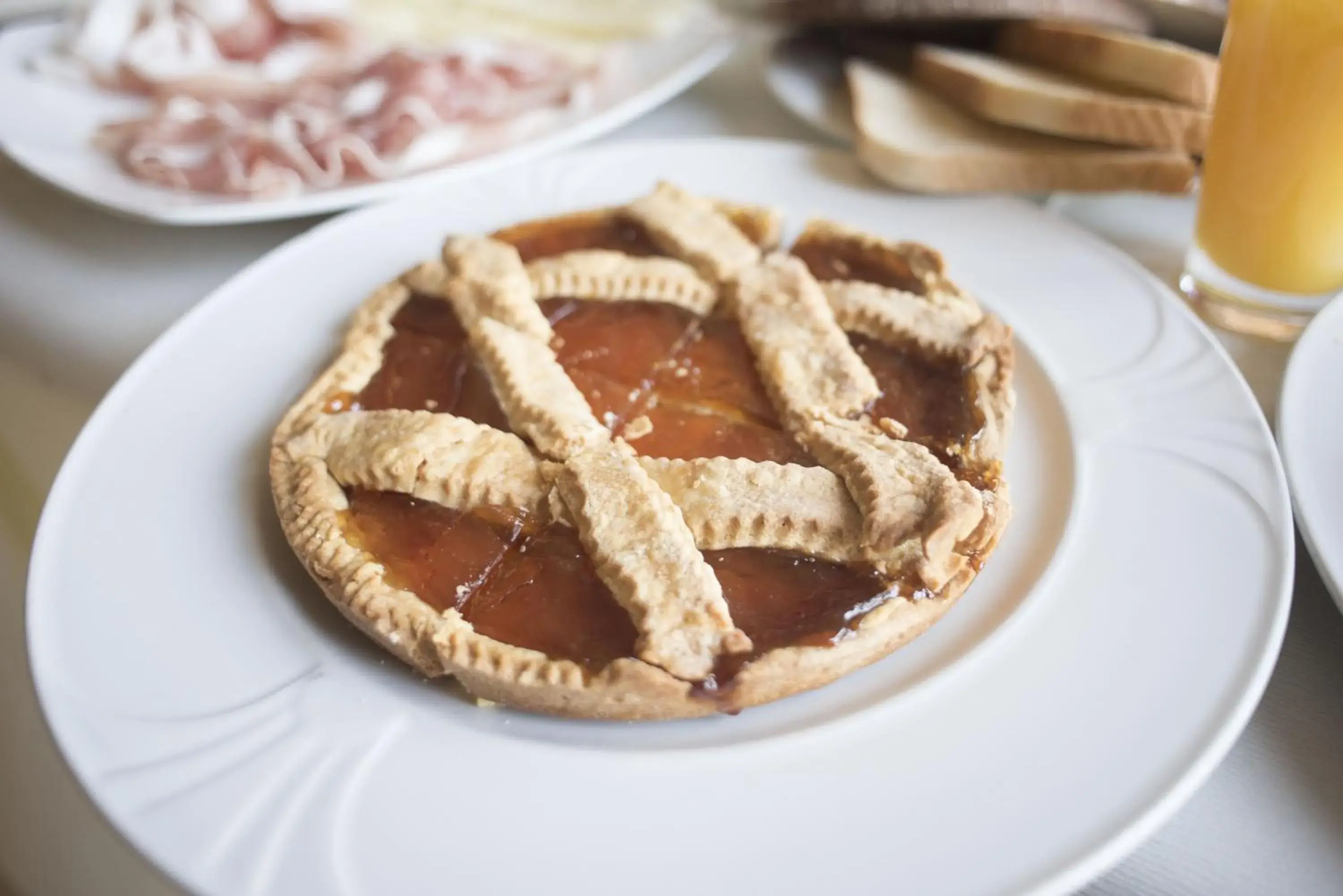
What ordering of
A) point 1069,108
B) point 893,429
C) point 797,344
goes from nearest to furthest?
point 893,429
point 797,344
point 1069,108

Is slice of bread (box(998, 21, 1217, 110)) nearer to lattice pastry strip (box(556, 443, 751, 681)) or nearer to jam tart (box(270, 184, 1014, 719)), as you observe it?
jam tart (box(270, 184, 1014, 719))

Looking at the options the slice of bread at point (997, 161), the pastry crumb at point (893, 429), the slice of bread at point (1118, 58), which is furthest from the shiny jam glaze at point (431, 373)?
the slice of bread at point (1118, 58)

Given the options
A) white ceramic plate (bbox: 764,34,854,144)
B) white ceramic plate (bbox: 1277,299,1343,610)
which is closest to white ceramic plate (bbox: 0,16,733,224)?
white ceramic plate (bbox: 764,34,854,144)

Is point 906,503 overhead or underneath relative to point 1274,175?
underneath

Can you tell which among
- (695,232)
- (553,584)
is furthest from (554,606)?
(695,232)

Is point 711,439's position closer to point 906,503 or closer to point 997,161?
point 906,503

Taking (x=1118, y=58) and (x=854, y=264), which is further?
(x=1118, y=58)

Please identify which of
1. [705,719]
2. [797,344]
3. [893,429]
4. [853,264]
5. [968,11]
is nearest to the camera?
[705,719]
